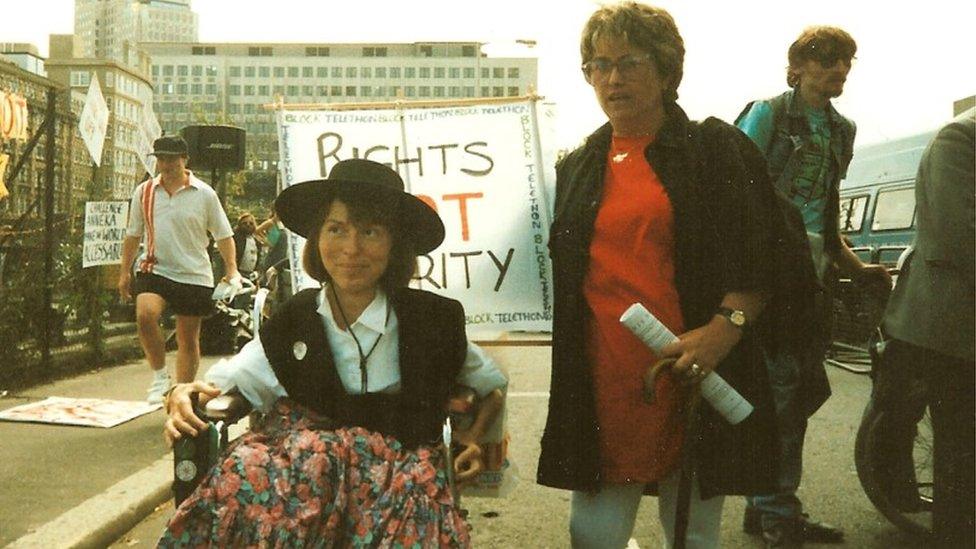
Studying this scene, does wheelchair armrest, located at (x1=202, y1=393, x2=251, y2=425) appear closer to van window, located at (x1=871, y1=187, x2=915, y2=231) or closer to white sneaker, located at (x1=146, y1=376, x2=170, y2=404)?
white sneaker, located at (x1=146, y1=376, x2=170, y2=404)

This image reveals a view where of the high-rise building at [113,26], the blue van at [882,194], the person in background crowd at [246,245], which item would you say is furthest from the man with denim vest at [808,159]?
the high-rise building at [113,26]

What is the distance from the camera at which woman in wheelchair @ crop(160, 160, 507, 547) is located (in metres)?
2.46

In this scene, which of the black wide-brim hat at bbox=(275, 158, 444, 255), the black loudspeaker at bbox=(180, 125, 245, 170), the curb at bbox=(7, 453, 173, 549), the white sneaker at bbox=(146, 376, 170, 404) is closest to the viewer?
the black wide-brim hat at bbox=(275, 158, 444, 255)

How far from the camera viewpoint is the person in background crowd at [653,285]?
259 cm

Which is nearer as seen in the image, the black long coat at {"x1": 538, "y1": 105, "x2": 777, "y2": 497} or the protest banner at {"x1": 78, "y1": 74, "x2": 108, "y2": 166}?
the black long coat at {"x1": 538, "y1": 105, "x2": 777, "y2": 497}

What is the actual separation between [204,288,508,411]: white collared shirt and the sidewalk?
1.96 m

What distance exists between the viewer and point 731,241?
8.50 ft

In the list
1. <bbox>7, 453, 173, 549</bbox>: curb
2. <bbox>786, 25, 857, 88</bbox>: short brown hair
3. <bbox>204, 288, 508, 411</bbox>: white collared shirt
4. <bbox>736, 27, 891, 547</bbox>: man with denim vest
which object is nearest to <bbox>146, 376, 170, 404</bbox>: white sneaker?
<bbox>7, 453, 173, 549</bbox>: curb

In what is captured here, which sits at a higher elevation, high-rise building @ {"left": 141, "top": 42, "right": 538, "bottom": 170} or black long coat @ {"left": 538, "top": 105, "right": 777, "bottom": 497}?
high-rise building @ {"left": 141, "top": 42, "right": 538, "bottom": 170}

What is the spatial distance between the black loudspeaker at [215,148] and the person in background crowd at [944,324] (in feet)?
39.6

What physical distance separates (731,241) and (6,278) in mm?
7340

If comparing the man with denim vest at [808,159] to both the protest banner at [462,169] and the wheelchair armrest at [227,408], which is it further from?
the wheelchair armrest at [227,408]

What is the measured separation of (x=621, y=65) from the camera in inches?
104

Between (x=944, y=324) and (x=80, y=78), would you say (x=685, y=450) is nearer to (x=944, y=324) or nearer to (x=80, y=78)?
(x=944, y=324)
